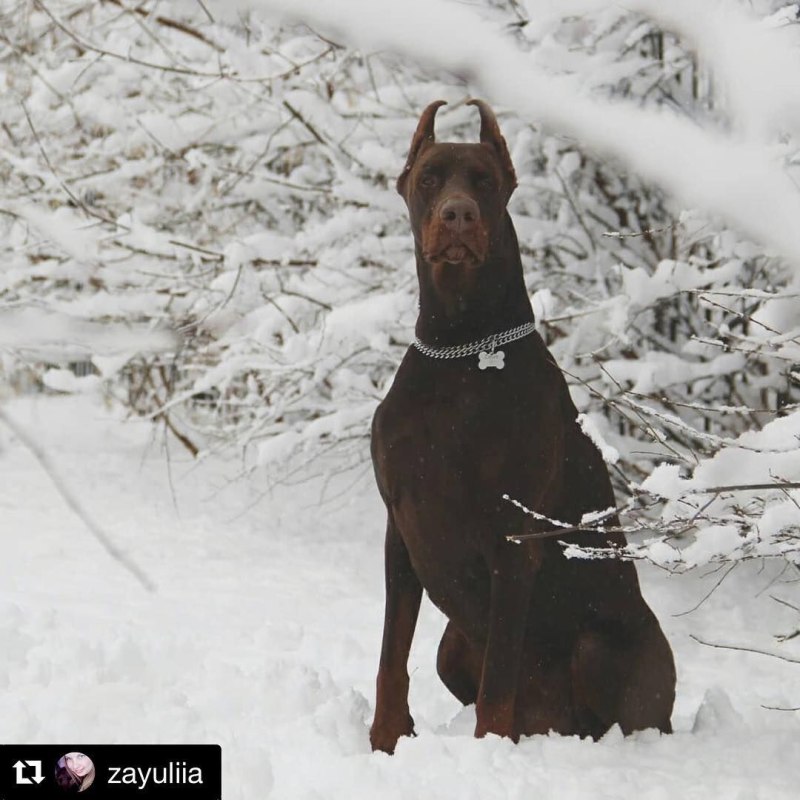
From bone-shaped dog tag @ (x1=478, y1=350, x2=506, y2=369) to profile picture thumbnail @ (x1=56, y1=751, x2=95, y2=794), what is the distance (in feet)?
5.03

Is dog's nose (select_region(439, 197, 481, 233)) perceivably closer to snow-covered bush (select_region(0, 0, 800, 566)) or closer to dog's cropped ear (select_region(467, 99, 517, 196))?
dog's cropped ear (select_region(467, 99, 517, 196))

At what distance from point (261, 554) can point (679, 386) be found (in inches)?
115

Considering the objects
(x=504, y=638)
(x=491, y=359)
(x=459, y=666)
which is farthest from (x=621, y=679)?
(x=491, y=359)

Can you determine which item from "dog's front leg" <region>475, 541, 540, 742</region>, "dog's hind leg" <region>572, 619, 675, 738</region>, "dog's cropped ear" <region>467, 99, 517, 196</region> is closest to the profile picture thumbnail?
"dog's front leg" <region>475, 541, 540, 742</region>

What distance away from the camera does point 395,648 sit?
10.8ft

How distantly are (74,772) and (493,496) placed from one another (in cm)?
136

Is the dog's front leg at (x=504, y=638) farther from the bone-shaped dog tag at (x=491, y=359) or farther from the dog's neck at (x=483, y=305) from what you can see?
the dog's neck at (x=483, y=305)

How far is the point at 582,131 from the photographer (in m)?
1.56

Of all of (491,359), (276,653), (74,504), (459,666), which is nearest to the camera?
(74,504)

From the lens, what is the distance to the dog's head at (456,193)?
304 cm

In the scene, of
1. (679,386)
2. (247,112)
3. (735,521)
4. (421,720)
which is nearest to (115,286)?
(247,112)

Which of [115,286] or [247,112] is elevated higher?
[247,112]

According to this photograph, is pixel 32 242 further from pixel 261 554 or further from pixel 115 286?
pixel 261 554

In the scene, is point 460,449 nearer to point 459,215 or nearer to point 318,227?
point 459,215
